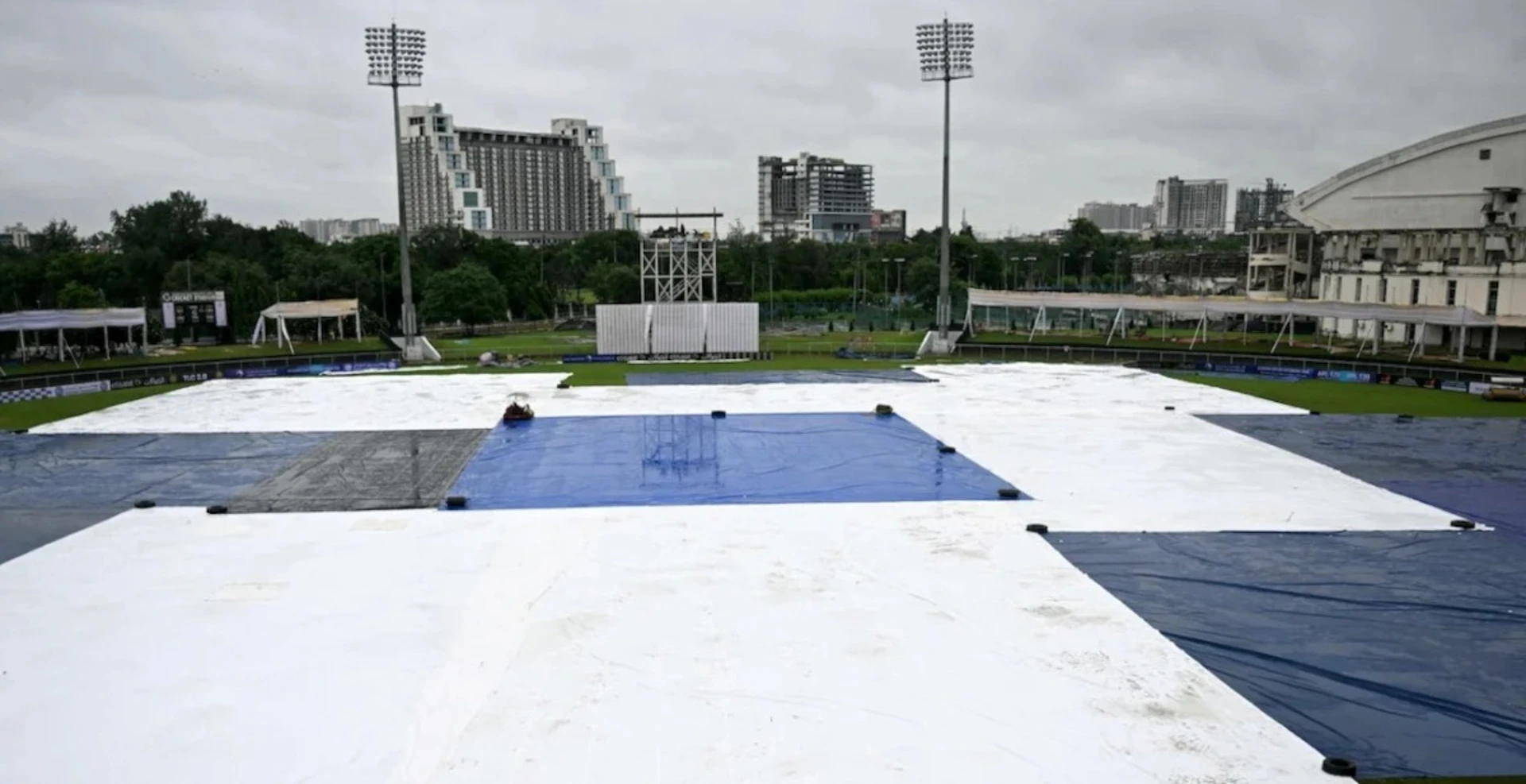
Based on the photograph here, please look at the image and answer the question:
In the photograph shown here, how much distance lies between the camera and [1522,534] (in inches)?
704

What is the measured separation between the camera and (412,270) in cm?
7625

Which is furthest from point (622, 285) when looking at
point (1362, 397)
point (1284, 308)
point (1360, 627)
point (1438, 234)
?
point (1360, 627)

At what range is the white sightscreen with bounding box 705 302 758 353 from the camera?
4809 cm

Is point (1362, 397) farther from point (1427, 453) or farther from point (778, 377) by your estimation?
point (778, 377)

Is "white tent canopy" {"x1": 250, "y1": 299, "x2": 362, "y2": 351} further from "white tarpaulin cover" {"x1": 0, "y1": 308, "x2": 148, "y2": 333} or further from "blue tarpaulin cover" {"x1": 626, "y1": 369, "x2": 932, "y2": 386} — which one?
"blue tarpaulin cover" {"x1": 626, "y1": 369, "x2": 932, "y2": 386}

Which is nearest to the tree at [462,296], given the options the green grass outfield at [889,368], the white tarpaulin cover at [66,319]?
the white tarpaulin cover at [66,319]

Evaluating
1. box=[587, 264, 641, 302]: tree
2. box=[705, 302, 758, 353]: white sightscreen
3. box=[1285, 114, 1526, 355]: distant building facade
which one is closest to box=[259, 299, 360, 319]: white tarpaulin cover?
box=[705, 302, 758, 353]: white sightscreen

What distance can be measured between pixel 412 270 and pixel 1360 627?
7228cm

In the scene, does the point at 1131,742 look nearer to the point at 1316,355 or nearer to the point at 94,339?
the point at 1316,355

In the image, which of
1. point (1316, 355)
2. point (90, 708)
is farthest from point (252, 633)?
point (1316, 355)

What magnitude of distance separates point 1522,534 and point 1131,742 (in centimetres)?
1226

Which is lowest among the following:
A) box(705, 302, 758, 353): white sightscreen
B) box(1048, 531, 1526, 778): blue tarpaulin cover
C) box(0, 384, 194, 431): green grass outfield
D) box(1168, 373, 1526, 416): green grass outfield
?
box(1048, 531, 1526, 778): blue tarpaulin cover

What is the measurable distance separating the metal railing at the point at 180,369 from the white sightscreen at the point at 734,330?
14.8 metres

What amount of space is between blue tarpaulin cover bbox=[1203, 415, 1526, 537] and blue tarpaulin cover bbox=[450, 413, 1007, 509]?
8.73m
